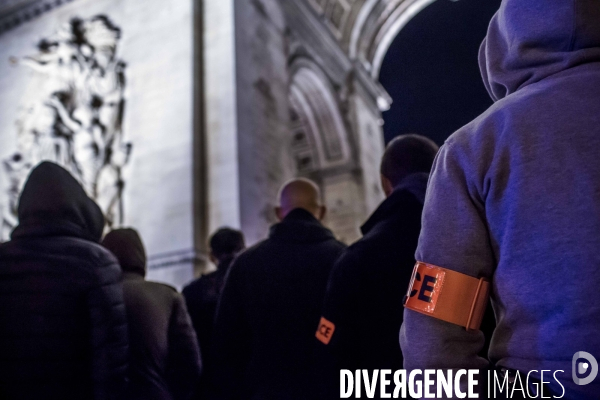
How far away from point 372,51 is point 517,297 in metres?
15.7

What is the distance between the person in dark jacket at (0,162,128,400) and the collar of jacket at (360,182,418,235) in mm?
1136

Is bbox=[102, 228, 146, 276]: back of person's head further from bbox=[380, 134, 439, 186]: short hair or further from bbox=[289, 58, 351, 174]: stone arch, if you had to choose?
bbox=[289, 58, 351, 174]: stone arch

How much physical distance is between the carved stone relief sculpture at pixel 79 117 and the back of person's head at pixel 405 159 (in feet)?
20.8

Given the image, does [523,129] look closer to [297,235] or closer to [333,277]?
[333,277]

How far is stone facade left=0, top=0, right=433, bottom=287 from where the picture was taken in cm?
721

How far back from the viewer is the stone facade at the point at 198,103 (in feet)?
23.7

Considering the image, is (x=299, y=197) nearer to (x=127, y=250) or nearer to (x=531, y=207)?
(x=127, y=250)

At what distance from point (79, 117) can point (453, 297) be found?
871 centimetres

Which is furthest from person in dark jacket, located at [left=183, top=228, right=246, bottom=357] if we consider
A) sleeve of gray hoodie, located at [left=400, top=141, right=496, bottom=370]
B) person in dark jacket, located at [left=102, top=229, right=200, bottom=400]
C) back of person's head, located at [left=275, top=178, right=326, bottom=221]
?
sleeve of gray hoodie, located at [left=400, top=141, right=496, bottom=370]

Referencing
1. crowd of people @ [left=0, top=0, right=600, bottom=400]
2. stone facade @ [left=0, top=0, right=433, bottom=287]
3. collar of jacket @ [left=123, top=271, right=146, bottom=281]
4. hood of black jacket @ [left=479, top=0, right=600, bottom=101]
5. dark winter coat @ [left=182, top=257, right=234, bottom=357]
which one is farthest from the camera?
stone facade @ [left=0, top=0, right=433, bottom=287]

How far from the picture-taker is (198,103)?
25.8ft

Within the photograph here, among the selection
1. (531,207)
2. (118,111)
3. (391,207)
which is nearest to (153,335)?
(391,207)

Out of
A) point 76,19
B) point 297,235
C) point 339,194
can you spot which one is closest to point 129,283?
point 297,235

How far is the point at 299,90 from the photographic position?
12711mm
